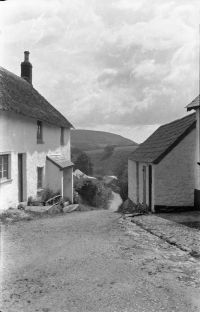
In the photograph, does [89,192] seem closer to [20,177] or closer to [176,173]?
[20,177]

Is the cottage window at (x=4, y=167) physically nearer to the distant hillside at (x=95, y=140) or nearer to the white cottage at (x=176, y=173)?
the white cottage at (x=176, y=173)

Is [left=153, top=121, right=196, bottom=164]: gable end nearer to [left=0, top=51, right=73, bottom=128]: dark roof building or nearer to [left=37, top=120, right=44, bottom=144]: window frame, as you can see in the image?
[left=0, top=51, right=73, bottom=128]: dark roof building

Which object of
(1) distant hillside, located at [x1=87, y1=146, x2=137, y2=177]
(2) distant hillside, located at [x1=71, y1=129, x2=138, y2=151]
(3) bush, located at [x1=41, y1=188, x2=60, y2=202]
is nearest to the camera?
(3) bush, located at [x1=41, y1=188, x2=60, y2=202]

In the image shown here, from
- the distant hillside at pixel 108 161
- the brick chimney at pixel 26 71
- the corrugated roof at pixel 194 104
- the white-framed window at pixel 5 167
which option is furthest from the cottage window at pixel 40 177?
the distant hillside at pixel 108 161

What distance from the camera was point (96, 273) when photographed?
6.54 metres

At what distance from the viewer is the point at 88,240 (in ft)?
30.4

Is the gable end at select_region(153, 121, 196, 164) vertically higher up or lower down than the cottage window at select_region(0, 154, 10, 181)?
higher up

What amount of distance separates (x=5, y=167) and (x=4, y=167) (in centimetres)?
7

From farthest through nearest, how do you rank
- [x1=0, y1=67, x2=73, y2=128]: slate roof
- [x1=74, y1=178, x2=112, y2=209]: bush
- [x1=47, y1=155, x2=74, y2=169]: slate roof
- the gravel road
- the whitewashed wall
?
[x1=74, y1=178, x2=112, y2=209]: bush → [x1=47, y1=155, x2=74, y2=169]: slate roof → [x1=0, y1=67, x2=73, y2=128]: slate roof → the whitewashed wall → the gravel road

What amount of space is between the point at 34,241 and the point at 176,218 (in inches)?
235

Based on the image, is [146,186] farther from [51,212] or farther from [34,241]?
[34,241]

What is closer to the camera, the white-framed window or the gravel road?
the gravel road

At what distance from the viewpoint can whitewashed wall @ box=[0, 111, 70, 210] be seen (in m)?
14.1

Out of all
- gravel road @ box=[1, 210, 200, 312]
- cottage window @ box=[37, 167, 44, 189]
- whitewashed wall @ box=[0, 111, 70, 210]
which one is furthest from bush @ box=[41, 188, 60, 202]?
gravel road @ box=[1, 210, 200, 312]
